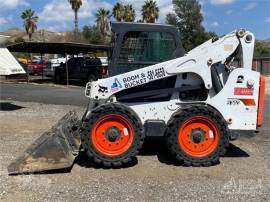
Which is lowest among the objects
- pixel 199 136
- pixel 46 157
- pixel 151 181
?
pixel 151 181

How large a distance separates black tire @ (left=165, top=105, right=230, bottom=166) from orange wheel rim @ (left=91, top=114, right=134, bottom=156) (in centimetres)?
67

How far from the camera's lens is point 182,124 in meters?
7.55

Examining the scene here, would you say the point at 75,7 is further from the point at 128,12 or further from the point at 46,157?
the point at 46,157

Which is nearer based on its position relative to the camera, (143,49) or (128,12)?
(143,49)

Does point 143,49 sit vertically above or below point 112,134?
above

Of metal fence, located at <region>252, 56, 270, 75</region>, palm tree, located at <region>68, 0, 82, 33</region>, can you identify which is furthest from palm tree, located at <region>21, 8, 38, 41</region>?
metal fence, located at <region>252, 56, 270, 75</region>

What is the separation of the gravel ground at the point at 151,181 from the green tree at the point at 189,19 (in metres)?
46.9

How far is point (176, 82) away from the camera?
7961mm

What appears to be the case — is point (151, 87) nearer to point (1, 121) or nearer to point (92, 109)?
point (92, 109)

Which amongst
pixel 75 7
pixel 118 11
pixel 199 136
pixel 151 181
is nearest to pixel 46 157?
pixel 151 181

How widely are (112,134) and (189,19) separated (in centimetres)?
4985

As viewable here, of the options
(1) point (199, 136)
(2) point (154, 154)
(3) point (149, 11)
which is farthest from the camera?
(3) point (149, 11)

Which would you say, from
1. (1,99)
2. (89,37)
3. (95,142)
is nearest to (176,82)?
(95,142)

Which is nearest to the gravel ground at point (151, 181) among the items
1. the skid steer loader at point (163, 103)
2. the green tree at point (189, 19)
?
the skid steer loader at point (163, 103)
